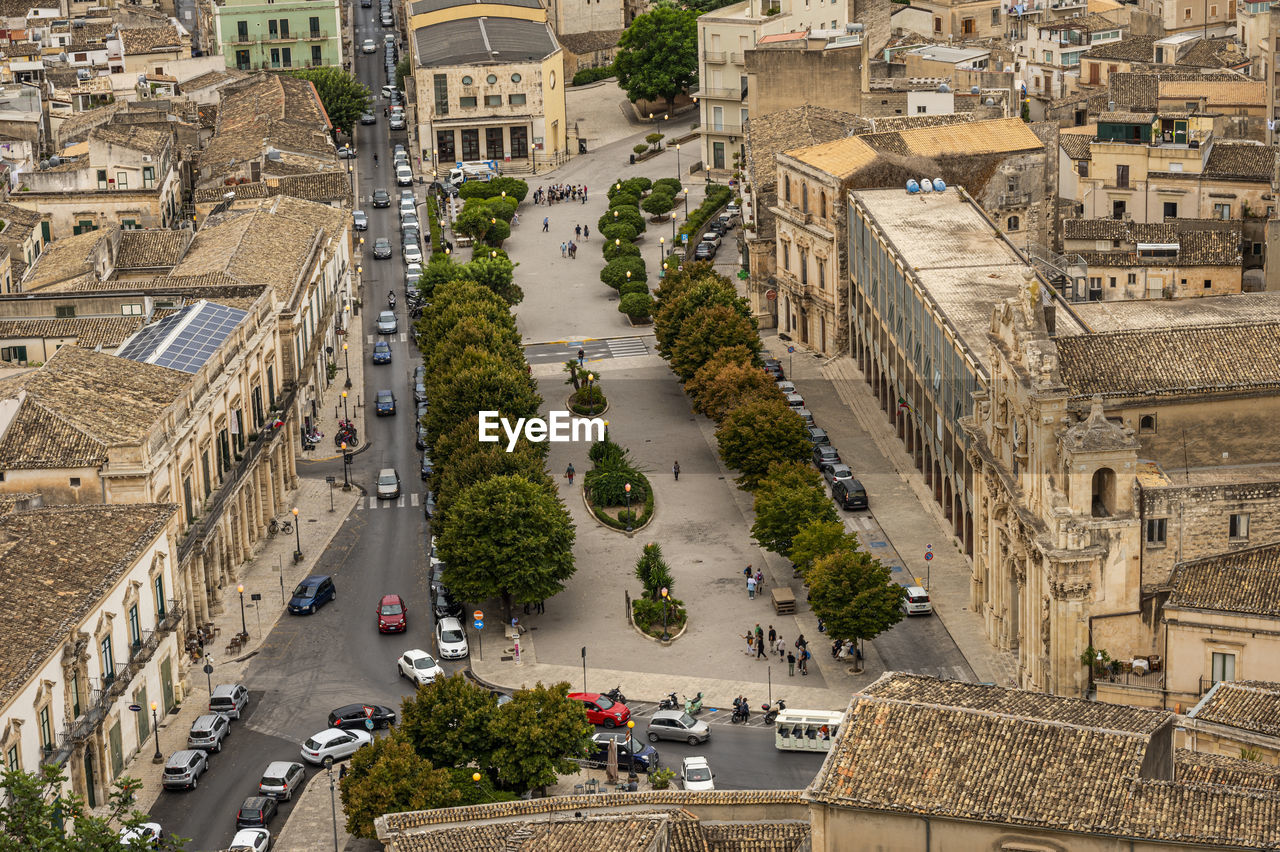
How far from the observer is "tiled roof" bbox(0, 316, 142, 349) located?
137 m

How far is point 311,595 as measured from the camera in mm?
123812

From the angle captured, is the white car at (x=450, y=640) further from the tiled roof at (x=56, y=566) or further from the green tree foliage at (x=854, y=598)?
the green tree foliage at (x=854, y=598)

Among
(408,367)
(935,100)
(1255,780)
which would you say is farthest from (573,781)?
(935,100)

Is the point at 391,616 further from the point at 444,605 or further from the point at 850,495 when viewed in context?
the point at 850,495

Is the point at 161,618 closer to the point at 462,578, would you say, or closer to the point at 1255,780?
the point at 462,578

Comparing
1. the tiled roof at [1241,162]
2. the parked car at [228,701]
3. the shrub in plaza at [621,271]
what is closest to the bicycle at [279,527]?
the parked car at [228,701]

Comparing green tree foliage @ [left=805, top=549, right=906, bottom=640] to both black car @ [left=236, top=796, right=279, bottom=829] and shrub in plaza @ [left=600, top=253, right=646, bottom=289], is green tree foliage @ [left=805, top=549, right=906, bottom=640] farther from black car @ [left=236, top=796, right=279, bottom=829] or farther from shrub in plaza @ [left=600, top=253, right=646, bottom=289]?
shrub in plaza @ [left=600, top=253, right=646, bottom=289]

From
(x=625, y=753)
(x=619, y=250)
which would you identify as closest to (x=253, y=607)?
(x=625, y=753)

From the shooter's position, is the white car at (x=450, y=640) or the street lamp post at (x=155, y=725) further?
the white car at (x=450, y=640)

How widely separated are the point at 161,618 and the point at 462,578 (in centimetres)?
1630

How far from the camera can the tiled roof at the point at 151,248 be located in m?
164

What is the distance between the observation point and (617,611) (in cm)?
12300

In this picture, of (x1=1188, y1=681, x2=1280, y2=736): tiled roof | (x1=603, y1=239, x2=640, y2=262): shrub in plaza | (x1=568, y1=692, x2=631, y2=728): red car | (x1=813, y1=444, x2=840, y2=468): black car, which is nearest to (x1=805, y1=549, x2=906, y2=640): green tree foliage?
(x1=568, y1=692, x2=631, y2=728): red car

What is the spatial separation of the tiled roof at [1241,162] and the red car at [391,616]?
2899 inches
